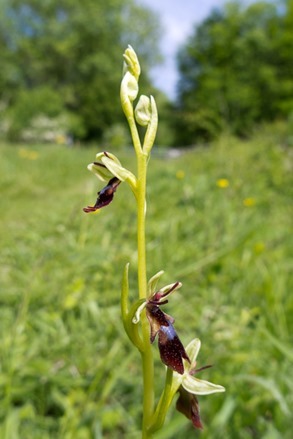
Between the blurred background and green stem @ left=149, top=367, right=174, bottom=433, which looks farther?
the blurred background

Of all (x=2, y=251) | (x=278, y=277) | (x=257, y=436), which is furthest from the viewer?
(x=2, y=251)

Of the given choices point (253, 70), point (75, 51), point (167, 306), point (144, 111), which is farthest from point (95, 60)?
point (144, 111)

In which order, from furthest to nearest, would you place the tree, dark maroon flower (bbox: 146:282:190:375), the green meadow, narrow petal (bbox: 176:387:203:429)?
the tree < the green meadow < narrow petal (bbox: 176:387:203:429) < dark maroon flower (bbox: 146:282:190:375)

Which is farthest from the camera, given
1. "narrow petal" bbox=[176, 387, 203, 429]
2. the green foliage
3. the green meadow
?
the green foliage

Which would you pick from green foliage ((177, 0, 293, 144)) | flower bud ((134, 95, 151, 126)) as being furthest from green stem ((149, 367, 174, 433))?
green foliage ((177, 0, 293, 144))

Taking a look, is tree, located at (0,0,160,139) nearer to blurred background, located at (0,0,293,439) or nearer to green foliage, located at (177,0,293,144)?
green foliage, located at (177,0,293,144)

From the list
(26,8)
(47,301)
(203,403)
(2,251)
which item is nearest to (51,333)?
(47,301)

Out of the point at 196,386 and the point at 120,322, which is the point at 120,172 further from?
the point at 120,322

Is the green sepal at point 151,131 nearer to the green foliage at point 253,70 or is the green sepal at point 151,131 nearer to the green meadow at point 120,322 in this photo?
the green meadow at point 120,322

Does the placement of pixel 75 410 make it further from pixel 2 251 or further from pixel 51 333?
pixel 2 251
